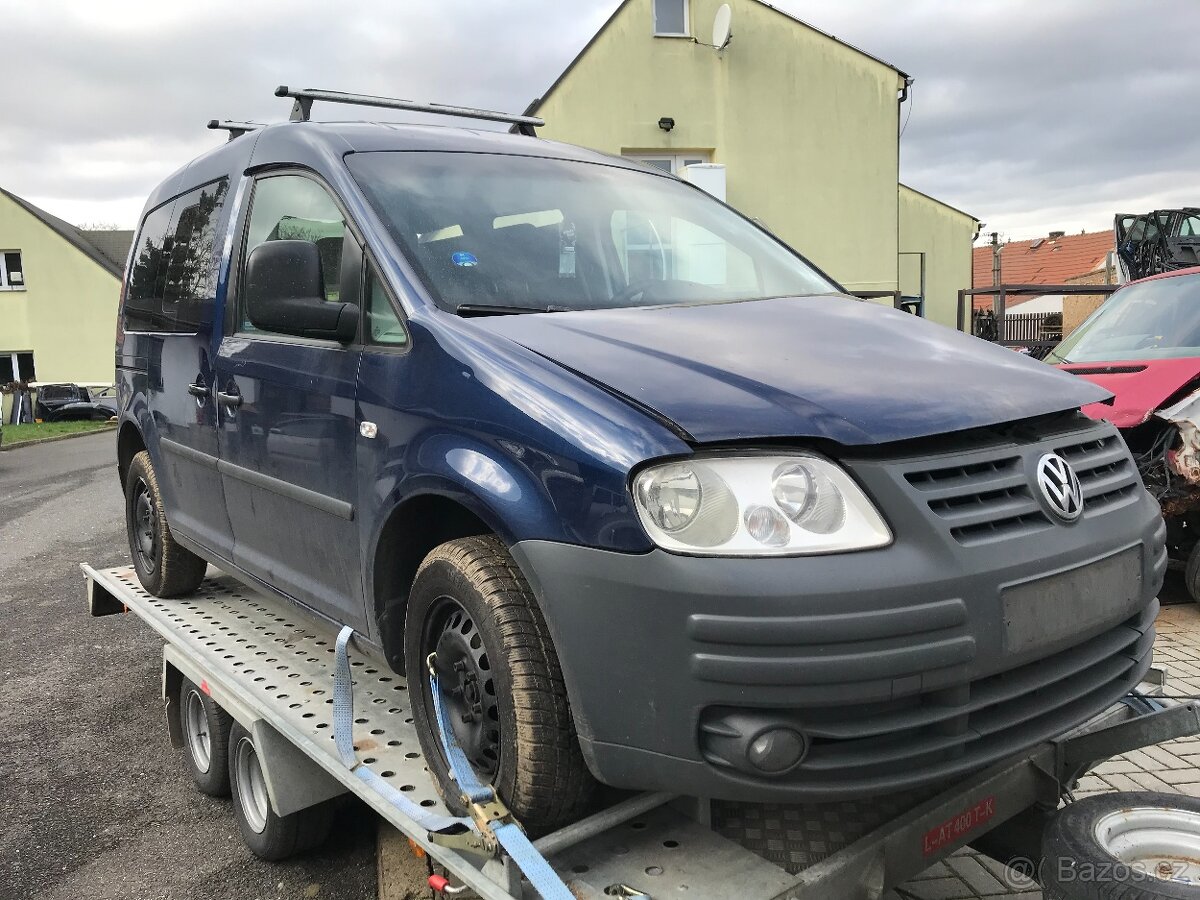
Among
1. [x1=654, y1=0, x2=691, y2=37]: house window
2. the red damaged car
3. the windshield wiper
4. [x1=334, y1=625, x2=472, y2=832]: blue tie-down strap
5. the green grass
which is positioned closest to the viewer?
[x1=334, y1=625, x2=472, y2=832]: blue tie-down strap

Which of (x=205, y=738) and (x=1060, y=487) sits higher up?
(x=1060, y=487)

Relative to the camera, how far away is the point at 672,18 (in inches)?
629

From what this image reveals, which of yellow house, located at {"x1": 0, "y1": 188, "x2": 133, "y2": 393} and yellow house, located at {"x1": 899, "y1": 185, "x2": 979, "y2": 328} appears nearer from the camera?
yellow house, located at {"x1": 899, "y1": 185, "x2": 979, "y2": 328}

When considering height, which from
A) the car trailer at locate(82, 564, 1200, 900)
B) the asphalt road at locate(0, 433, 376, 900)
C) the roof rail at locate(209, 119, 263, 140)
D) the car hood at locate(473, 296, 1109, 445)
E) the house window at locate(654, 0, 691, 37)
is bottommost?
the asphalt road at locate(0, 433, 376, 900)

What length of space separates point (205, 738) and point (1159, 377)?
482 cm

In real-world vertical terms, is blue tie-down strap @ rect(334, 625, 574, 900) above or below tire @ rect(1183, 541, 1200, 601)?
above

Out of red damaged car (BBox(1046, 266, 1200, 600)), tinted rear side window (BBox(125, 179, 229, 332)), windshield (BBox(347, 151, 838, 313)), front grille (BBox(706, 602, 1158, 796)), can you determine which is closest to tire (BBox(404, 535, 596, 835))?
front grille (BBox(706, 602, 1158, 796))

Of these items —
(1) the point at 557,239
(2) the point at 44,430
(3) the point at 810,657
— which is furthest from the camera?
(2) the point at 44,430

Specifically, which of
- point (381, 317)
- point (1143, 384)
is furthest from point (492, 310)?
point (1143, 384)

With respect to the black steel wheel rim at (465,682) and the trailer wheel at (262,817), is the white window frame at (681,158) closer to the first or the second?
the trailer wheel at (262,817)

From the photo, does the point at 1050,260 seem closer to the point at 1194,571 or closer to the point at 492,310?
the point at 1194,571

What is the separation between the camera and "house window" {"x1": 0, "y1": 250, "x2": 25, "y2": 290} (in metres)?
35.0

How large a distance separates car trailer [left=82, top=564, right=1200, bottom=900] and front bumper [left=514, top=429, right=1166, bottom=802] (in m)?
0.22

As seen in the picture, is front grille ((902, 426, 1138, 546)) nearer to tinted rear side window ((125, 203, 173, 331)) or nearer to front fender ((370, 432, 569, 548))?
front fender ((370, 432, 569, 548))
